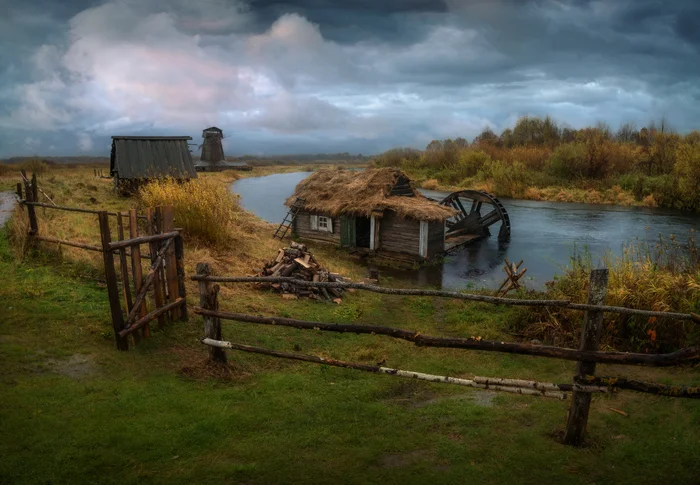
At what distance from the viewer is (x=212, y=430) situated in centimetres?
480

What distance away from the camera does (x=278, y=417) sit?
5172mm

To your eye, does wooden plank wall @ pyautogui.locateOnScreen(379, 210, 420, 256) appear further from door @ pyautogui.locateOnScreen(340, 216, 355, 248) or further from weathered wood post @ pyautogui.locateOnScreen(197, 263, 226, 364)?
weathered wood post @ pyautogui.locateOnScreen(197, 263, 226, 364)

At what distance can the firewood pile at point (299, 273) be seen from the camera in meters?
12.3

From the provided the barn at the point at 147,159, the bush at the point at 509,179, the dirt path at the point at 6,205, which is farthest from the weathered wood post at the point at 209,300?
the bush at the point at 509,179

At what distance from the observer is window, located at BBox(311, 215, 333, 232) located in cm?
2229

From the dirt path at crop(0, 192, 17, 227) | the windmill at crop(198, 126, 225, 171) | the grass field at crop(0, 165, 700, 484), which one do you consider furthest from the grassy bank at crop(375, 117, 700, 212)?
the dirt path at crop(0, 192, 17, 227)

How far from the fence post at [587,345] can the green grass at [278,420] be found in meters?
0.17

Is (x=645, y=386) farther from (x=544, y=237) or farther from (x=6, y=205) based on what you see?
(x=544, y=237)

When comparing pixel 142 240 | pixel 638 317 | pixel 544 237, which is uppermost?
pixel 142 240

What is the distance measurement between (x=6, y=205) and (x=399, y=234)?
15126mm

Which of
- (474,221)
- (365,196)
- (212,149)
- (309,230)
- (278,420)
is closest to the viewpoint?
(278,420)

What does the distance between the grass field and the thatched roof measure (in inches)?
457

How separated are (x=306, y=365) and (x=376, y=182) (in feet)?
49.1

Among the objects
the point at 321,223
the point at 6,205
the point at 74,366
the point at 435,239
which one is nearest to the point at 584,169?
the point at 435,239
